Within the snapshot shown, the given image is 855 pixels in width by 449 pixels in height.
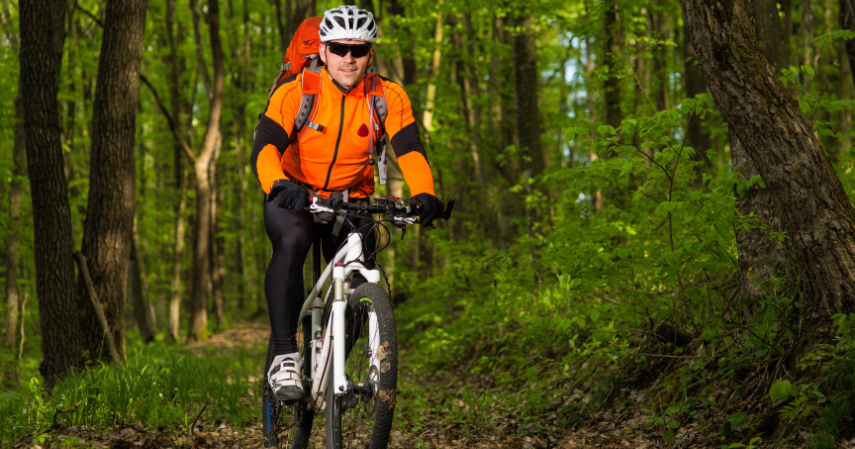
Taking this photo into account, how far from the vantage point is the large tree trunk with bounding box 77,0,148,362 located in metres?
7.12

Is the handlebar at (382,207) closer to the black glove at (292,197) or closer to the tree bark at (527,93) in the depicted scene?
the black glove at (292,197)

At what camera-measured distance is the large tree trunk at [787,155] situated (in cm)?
347

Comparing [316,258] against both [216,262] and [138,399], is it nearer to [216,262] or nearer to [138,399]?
[138,399]

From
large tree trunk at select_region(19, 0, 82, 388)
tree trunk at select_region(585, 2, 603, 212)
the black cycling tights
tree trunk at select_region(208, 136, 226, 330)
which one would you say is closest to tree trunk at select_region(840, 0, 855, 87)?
tree trunk at select_region(585, 2, 603, 212)

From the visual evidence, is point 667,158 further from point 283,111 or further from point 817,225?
point 283,111

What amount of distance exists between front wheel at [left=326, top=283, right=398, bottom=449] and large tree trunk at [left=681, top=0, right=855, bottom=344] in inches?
92.1

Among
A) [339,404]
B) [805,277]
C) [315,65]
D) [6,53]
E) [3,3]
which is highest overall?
[3,3]

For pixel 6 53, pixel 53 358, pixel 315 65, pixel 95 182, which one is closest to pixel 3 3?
pixel 6 53

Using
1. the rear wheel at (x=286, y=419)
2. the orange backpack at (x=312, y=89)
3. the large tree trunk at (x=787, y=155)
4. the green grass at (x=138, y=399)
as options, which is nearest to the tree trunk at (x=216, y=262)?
the green grass at (x=138, y=399)

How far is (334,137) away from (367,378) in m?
1.41

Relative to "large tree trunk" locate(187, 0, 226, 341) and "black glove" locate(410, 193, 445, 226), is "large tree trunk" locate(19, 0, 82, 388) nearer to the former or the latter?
"black glove" locate(410, 193, 445, 226)

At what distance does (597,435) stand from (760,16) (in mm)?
3707

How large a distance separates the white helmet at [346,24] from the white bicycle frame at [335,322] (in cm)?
103

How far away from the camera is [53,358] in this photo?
6816mm
